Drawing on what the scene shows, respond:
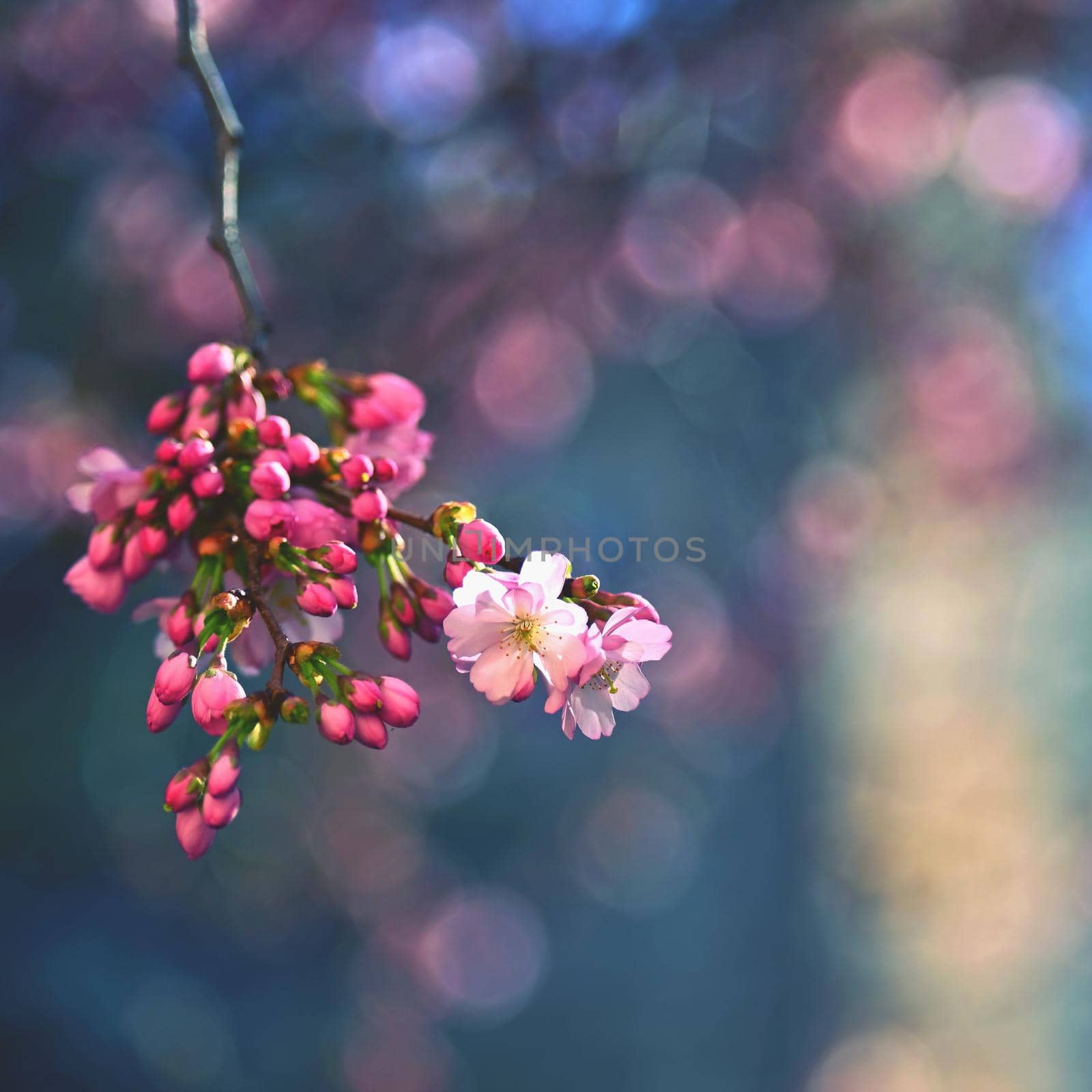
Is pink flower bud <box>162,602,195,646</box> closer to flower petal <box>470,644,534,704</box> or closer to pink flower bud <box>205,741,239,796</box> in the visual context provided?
pink flower bud <box>205,741,239,796</box>

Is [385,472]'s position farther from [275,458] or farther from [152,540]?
[152,540]

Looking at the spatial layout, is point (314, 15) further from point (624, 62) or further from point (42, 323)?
point (42, 323)

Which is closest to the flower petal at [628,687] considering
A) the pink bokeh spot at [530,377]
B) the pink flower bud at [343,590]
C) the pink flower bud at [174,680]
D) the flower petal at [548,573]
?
the flower petal at [548,573]

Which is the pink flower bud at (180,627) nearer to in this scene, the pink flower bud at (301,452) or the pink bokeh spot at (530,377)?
the pink flower bud at (301,452)

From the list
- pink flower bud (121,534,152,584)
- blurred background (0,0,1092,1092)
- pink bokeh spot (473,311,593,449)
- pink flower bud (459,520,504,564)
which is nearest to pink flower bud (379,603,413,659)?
pink flower bud (459,520,504,564)

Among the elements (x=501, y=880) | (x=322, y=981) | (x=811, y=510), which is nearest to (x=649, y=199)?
Result: (x=811, y=510)
